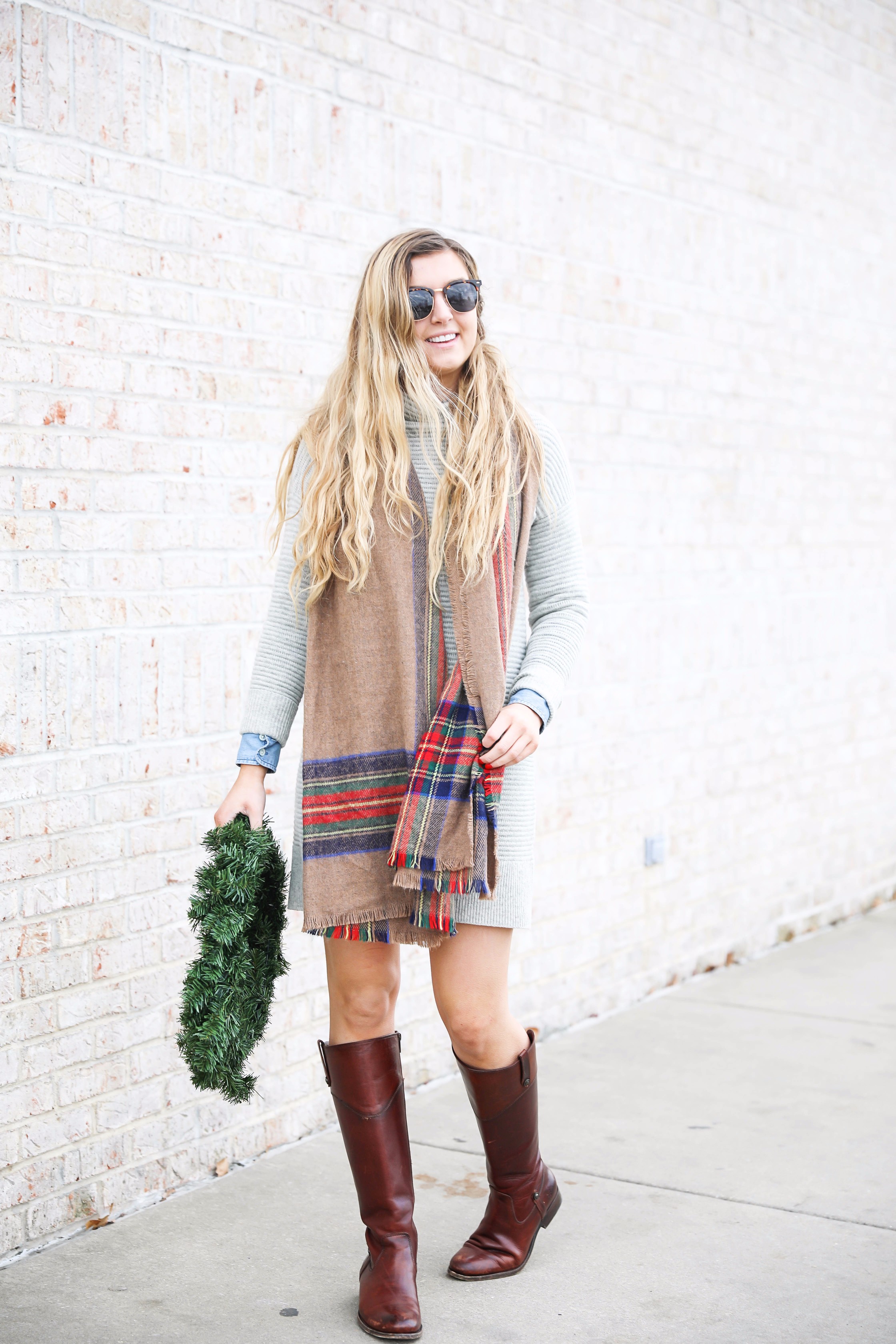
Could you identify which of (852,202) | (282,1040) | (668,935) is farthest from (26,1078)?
(852,202)

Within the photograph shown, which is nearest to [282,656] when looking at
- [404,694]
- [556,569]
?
[404,694]

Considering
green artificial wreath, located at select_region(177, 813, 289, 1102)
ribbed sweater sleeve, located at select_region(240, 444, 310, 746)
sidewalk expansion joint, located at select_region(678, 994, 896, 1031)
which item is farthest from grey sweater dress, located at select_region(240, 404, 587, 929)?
sidewalk expansion joint, located at select_region(678, 994, 896, 1031)

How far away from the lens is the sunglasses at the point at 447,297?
2.63m

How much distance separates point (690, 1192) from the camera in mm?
3389

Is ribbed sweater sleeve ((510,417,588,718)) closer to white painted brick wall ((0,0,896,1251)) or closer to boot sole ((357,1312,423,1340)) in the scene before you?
white painted brick wall ((0,0,896,1251))

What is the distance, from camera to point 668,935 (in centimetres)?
529

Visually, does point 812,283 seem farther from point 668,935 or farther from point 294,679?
point 294,679

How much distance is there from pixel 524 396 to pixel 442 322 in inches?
61.4

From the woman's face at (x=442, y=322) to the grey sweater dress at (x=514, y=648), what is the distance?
12cm

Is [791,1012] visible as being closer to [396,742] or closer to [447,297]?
[396,742]

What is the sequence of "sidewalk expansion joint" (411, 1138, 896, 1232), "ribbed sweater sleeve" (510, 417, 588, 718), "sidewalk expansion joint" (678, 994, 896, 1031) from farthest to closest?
"sidewalk expansion joint" (678, 994, 896, 1031) < "sidewalk expansion joint" (411, 1138, 896, 1232) < "ribbed sweater sleeve" (510, 417, 588, 718)

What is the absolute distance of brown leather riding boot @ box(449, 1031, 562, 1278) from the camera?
9.20 feet

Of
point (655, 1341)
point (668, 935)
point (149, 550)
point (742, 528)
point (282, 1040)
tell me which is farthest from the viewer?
point (742, 528)

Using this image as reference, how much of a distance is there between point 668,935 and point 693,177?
2.77 metres
